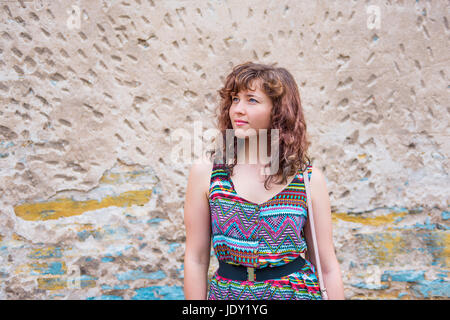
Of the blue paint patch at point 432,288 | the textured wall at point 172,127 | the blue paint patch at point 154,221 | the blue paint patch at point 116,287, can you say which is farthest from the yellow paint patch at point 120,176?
the blue paint patch at point 432,288

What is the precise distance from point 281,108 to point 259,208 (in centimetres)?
36

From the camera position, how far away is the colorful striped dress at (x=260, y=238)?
135 cm

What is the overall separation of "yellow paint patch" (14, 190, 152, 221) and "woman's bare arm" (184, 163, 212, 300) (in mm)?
1128

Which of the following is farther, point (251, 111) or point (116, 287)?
point (116, 287)

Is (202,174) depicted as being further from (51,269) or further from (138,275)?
(51,269)

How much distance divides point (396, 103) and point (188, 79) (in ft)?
4.36

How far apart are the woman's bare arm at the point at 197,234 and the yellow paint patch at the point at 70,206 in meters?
1.13

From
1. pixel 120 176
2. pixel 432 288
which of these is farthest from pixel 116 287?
pixel 432 288

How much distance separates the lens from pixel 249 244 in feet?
4.45

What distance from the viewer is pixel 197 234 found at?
4.75ft

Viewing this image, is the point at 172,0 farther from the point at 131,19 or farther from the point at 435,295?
the point at 435,295

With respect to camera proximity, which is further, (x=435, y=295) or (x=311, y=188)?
(x=435, y=295)

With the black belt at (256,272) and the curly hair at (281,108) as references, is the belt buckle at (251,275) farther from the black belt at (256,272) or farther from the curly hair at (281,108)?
the curly hair at (281,108)

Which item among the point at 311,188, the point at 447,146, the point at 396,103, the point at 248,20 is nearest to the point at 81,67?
the point at 248,20
